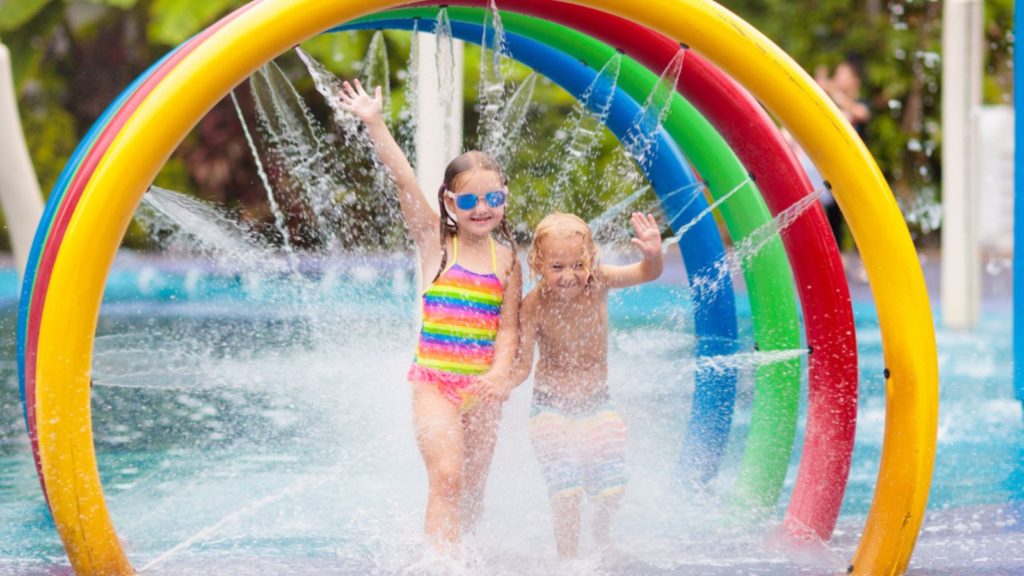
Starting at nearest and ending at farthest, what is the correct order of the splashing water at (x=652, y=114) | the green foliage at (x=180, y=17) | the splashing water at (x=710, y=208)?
1. the splashing water at (x=652, y=114)
2. the splashing water at (x=710, y=208)
3. the green foliage at (x=180, y=17)

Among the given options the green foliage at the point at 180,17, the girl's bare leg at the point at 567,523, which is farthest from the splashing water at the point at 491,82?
the green foliage at the point at 180,17

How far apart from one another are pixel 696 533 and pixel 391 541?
919 mm

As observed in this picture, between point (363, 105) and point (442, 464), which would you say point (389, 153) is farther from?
point (442, 464)

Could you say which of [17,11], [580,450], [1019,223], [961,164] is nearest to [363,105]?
[580,450]

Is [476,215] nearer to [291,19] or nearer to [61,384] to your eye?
[291,19]

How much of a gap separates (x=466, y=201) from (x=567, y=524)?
3.06 ft

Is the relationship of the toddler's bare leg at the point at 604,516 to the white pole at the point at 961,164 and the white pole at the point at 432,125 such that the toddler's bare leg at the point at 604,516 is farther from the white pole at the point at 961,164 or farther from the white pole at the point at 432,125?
the white pole at the point at 961,164

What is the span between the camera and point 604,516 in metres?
4.00

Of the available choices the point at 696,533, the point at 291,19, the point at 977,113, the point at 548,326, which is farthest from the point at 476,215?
the point at 977,113

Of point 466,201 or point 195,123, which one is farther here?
point 466,201

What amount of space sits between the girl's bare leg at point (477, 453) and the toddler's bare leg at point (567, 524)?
217 millimetres

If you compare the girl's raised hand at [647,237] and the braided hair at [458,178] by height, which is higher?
the braided hair at [458,178]

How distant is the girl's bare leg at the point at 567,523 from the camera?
393cm

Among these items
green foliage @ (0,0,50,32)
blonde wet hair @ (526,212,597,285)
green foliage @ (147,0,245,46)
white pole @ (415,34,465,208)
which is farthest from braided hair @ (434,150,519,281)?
green foliage @ (0,0,50,32)
